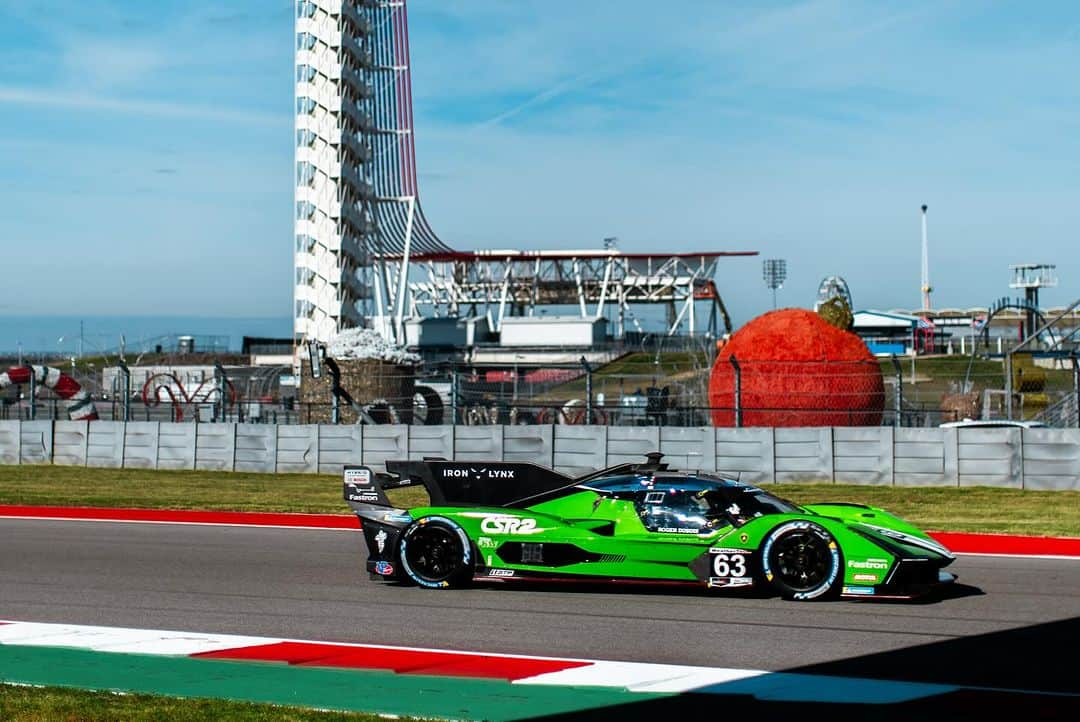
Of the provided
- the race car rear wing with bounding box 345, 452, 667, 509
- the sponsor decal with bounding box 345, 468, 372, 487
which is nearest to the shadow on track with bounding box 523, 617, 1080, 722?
the race car rear wing with bounding box 345, 452, 667, 509

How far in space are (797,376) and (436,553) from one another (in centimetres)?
1543

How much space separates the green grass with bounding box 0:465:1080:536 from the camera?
717 inches

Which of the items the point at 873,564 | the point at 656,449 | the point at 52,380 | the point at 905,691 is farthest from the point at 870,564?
the point at 52,380

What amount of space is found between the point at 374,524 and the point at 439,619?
75.4 inches

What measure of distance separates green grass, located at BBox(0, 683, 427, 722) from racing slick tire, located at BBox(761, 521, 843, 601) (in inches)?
187

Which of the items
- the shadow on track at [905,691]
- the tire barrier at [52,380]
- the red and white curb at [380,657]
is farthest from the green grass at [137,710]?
the tire barrier at [52,380]

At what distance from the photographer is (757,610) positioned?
10.6m

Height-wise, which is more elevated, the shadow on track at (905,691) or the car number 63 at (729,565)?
the car number 63 at (729,565)

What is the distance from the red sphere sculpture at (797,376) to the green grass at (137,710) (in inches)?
749

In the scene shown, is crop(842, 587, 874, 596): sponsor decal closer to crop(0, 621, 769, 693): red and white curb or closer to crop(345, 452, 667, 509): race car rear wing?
crop(345, 452, 667, 509): race car rear wing

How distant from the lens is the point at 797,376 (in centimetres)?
2608

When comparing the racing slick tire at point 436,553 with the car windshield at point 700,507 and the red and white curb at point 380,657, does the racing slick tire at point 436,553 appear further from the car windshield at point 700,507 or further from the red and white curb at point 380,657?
the red and white curb at point 380,657

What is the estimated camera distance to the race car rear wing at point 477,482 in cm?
1219

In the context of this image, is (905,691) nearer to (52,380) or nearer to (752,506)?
(752,506)
